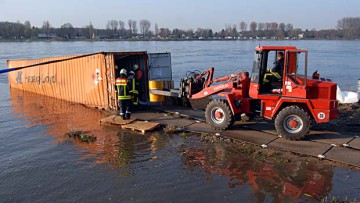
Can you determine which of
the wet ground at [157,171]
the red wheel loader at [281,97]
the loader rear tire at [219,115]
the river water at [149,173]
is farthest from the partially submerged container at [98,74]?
the loader rear tire at [219,115]

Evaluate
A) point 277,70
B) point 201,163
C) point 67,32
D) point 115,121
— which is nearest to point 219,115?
point 277,70

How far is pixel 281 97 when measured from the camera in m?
9.80

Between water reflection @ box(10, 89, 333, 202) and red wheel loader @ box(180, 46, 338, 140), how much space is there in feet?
4.40

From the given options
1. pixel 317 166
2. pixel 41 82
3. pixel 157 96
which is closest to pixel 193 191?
pixel 317 166

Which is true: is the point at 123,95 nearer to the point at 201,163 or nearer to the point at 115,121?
the point at 115,121

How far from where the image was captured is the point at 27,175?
26.7 feet

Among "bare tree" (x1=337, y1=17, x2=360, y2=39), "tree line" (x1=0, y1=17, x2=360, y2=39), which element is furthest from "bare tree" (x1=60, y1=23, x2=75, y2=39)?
"bare tree" (x1=337, y1=17, x2=360, y2=39)

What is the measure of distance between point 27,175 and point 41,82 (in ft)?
38.0

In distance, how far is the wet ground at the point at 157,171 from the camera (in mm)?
7008

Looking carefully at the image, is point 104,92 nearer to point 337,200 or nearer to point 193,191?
point 193,191

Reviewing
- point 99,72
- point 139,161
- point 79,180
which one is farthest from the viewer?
point 99,72

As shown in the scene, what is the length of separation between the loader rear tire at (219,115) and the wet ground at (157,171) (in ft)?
2.26

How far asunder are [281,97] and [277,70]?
2.57ft

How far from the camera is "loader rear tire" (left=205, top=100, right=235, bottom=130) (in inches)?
415
